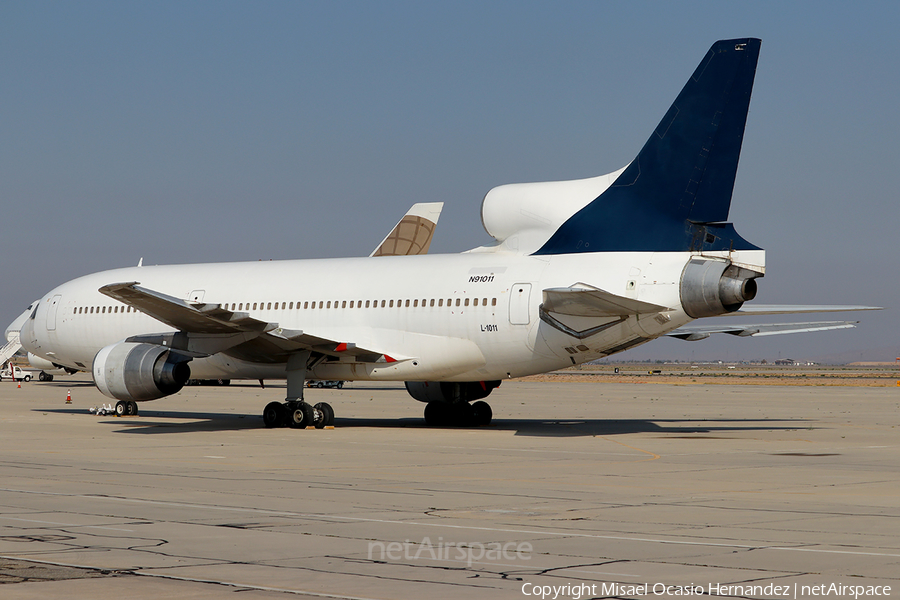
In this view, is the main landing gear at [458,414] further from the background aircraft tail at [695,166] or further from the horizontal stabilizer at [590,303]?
the background aircraft tail at [695,166]

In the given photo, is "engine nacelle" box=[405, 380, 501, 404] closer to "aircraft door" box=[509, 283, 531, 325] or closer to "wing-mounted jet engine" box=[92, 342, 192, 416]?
"aircraft door" box=[509, 283, 531, 325]

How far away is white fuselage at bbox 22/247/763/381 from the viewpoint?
72.6 feet

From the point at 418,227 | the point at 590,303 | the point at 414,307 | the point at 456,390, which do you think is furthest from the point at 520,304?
the point at 418,227

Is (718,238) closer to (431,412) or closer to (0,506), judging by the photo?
(431,412)

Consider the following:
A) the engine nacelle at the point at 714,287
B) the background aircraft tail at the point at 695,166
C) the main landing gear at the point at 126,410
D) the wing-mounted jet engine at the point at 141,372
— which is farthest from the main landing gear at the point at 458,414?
the main landing gear at the point at 126,410

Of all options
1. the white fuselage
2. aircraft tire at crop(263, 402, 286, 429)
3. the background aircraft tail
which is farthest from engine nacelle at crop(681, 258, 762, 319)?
aircraft tire at crop(263, 402, 286, 429)

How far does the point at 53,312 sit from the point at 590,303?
1828 cm

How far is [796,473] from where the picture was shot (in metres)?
15.6

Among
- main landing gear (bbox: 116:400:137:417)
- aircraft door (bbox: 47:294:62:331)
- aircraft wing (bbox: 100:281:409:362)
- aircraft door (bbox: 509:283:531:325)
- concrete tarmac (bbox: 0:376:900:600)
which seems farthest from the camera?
aircraft door (bbox: 47:294:62:331)

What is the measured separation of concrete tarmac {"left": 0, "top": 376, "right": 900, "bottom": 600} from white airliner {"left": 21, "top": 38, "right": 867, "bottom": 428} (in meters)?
1.86

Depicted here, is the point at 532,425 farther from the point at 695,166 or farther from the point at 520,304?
the point at 695,166

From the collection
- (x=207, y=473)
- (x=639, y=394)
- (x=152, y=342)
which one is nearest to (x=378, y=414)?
(x=152, y=342)

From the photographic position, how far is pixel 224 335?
25.3 meters

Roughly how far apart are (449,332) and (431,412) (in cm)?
437
